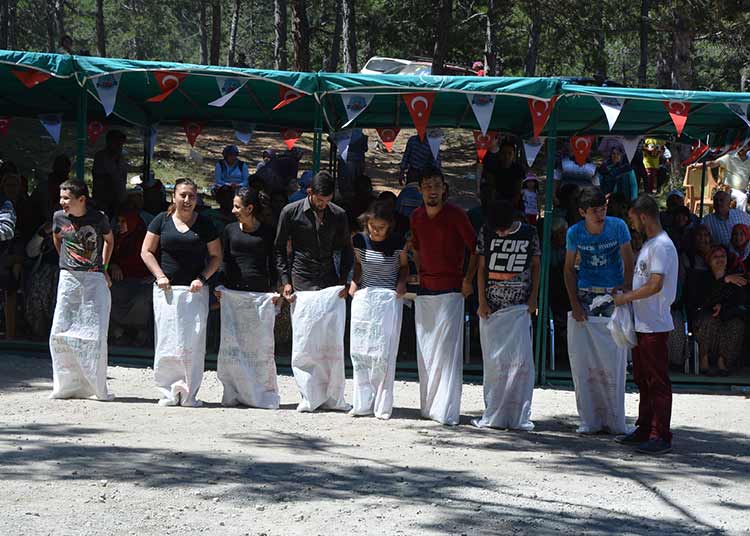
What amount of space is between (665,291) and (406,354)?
3.90 meters

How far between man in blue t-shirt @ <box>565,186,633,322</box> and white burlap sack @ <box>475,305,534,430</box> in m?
0.42

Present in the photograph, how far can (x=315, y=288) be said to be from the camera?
27.7 feet

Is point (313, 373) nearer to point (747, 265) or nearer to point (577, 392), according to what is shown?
A: point (577, 392)

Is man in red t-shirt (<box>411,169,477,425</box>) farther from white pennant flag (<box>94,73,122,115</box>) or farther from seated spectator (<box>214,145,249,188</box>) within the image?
seated spectator (<box>214,145,249,188</box>)

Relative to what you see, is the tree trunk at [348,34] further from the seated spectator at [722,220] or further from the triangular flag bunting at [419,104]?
the triangular flag bunting at [419,104]

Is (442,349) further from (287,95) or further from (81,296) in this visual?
(287,95)

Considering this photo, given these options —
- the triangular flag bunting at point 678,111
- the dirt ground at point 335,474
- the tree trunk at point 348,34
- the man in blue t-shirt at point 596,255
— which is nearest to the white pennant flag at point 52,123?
the dirt ground at point 335,474

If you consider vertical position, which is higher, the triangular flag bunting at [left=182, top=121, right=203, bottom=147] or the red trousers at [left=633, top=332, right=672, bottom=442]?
the triangular flag bunting at [left=182, top=121, right=203, bottom=147]

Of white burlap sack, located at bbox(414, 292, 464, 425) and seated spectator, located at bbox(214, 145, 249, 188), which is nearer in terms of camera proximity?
white burlap sack, located at bbox(414, 292, 464, 425)

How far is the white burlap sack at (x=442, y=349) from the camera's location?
323 inches

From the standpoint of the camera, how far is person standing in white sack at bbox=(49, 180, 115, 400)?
8406 millimetres

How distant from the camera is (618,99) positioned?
974cm

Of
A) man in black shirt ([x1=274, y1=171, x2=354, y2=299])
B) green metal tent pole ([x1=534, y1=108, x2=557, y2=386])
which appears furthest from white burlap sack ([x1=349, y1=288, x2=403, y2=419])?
green metal tent pole ([x1=534, y1=108, x2=557, y2=386])

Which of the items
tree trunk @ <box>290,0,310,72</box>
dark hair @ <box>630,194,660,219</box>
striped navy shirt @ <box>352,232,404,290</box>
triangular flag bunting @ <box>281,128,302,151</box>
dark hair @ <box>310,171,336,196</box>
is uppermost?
tree trunk @ <box>290,0,310,72</box>
